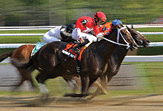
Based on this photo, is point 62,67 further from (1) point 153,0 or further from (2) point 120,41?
(1) point 153,0

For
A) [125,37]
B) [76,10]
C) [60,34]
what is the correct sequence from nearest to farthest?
[125,37], [60,34], [76,10]

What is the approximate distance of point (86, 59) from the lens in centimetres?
512

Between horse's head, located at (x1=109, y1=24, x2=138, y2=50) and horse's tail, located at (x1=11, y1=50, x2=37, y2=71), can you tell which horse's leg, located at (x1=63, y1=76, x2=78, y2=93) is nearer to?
horse's tail, located at (x1=11, y1=50, x2=37, y2=71)

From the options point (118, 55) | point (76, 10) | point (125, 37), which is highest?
point (125, 37)

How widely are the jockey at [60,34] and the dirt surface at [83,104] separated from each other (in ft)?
3.87

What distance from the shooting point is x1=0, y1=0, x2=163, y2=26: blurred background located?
15742 millimetres

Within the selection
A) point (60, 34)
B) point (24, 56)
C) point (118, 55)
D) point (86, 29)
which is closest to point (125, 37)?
point (118, 55)

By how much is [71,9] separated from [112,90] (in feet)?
34.0

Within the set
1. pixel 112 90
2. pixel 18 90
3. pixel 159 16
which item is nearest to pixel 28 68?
pixel 18 90

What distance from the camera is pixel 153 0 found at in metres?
16.3

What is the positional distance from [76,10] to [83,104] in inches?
435

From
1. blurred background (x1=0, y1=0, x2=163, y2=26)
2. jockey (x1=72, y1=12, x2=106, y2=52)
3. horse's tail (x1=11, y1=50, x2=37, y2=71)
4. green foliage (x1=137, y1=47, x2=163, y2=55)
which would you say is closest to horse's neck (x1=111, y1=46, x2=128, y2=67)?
jockey (x1=72, y1=12, x2=106, y2=52)

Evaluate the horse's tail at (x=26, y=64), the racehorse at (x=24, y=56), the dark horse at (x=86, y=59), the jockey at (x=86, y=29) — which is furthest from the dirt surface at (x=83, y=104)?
the jockey at (x=86, y=29)

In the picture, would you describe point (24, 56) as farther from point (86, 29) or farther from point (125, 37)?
point (125, 37)
